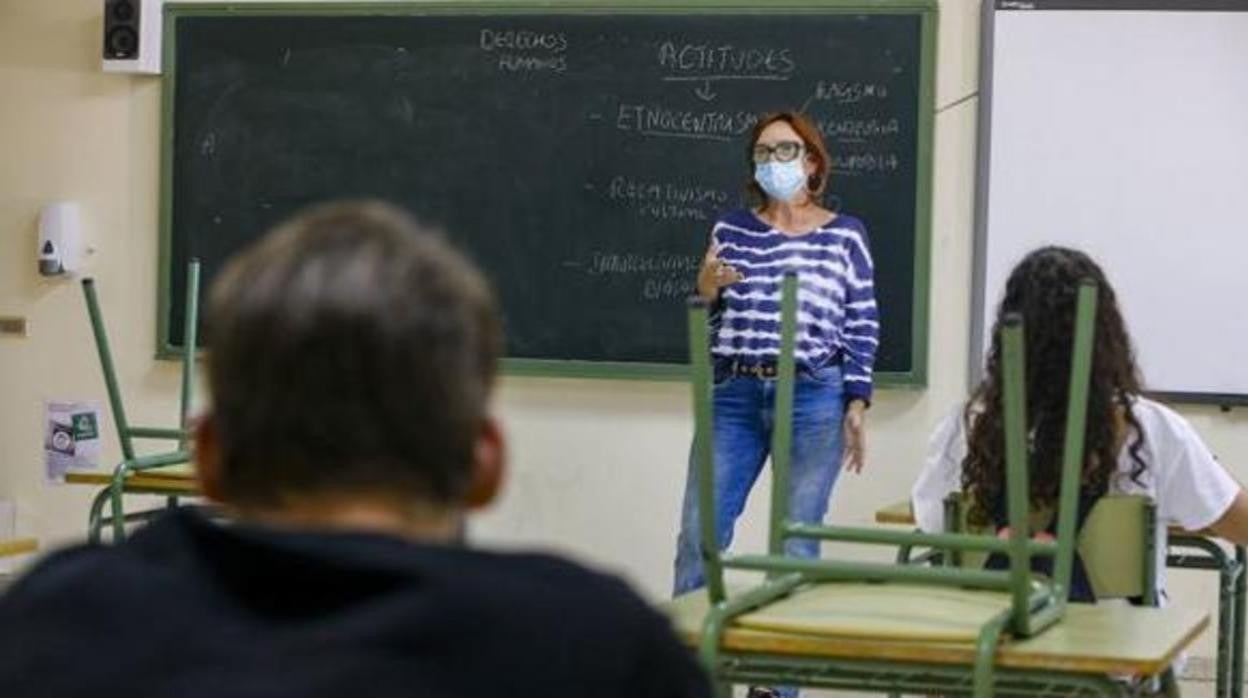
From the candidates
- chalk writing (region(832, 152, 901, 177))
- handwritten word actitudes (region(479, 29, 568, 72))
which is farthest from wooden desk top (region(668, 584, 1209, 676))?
handwritten word actitudes (region(479, 29, 568, 72))

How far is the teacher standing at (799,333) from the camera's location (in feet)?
16.2

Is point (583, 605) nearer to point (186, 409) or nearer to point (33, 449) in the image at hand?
point (186, 409)

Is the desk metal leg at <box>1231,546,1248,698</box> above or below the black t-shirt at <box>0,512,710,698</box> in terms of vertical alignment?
below

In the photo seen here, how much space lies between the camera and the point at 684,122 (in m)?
6.03

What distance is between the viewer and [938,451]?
10.9ft

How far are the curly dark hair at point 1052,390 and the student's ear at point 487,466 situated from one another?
6.81ft

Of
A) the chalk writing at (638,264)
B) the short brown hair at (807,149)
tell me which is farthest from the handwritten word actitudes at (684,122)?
the short brown hair at (807,149)

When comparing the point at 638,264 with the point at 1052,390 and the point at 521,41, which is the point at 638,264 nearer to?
the point at 521,41

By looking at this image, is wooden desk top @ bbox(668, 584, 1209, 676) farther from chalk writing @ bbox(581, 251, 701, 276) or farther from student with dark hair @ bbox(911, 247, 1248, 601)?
chalk writing @ bbox(581, 251, 701, 276)

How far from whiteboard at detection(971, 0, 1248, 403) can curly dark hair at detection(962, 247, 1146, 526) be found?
2.47 metres

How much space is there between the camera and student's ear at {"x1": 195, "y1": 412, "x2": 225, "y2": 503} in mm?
1018

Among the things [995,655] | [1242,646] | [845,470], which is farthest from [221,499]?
[845,470]

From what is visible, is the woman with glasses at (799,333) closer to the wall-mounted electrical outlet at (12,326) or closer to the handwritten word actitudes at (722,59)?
the handwritten word actitudes at (722,59)

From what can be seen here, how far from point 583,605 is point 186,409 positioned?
4380mm
